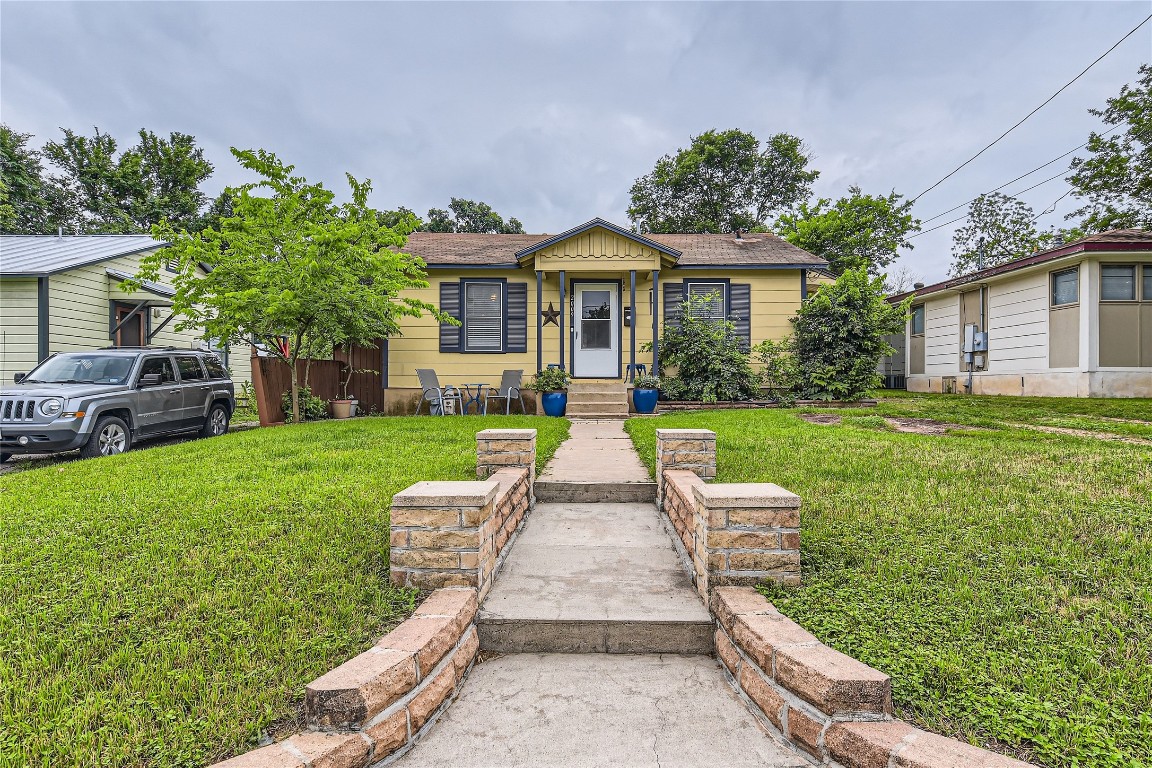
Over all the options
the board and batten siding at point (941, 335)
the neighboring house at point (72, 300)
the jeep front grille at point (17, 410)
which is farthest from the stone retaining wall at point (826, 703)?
the board and batten siding at point (941, 335)

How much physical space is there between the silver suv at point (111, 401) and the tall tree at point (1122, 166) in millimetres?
23250

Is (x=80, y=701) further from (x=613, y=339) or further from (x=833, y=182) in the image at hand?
(x=833, y=182)

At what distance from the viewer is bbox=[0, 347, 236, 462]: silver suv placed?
591cm

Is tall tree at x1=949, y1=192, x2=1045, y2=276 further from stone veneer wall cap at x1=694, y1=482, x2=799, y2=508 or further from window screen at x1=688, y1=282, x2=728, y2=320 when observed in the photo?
stone veneer wall cap at x1=694, y1=482, x2=799, y2=508

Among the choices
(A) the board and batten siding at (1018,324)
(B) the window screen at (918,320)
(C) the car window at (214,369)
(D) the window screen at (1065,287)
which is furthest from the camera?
(B) the window screen at (918,320)

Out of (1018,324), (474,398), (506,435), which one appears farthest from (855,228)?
(506,435)

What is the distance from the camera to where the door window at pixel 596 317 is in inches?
425

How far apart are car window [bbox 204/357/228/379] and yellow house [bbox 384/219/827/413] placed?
286 centimetres

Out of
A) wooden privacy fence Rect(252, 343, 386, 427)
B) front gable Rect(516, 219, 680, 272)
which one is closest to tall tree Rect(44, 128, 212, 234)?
wooden privacy fence Rect(252, 343, 386, 427)

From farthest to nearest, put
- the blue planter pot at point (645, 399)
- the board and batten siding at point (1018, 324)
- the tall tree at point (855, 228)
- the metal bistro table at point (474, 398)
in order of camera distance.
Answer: the tall tree at point (855, 228) → the board and batten siding at point (1018, 324) → the metal bistro table at point (474, 398) → the blue planter pot at point (645, 399)

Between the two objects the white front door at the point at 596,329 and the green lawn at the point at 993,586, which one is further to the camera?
the white front door at the point at 596,329

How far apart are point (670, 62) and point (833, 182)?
13.3m

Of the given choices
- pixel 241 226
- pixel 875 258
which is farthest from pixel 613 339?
pixel 875 258

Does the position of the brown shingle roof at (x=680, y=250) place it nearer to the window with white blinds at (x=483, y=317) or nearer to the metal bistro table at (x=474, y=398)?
the window with white blinds at (x=483, y=317)
